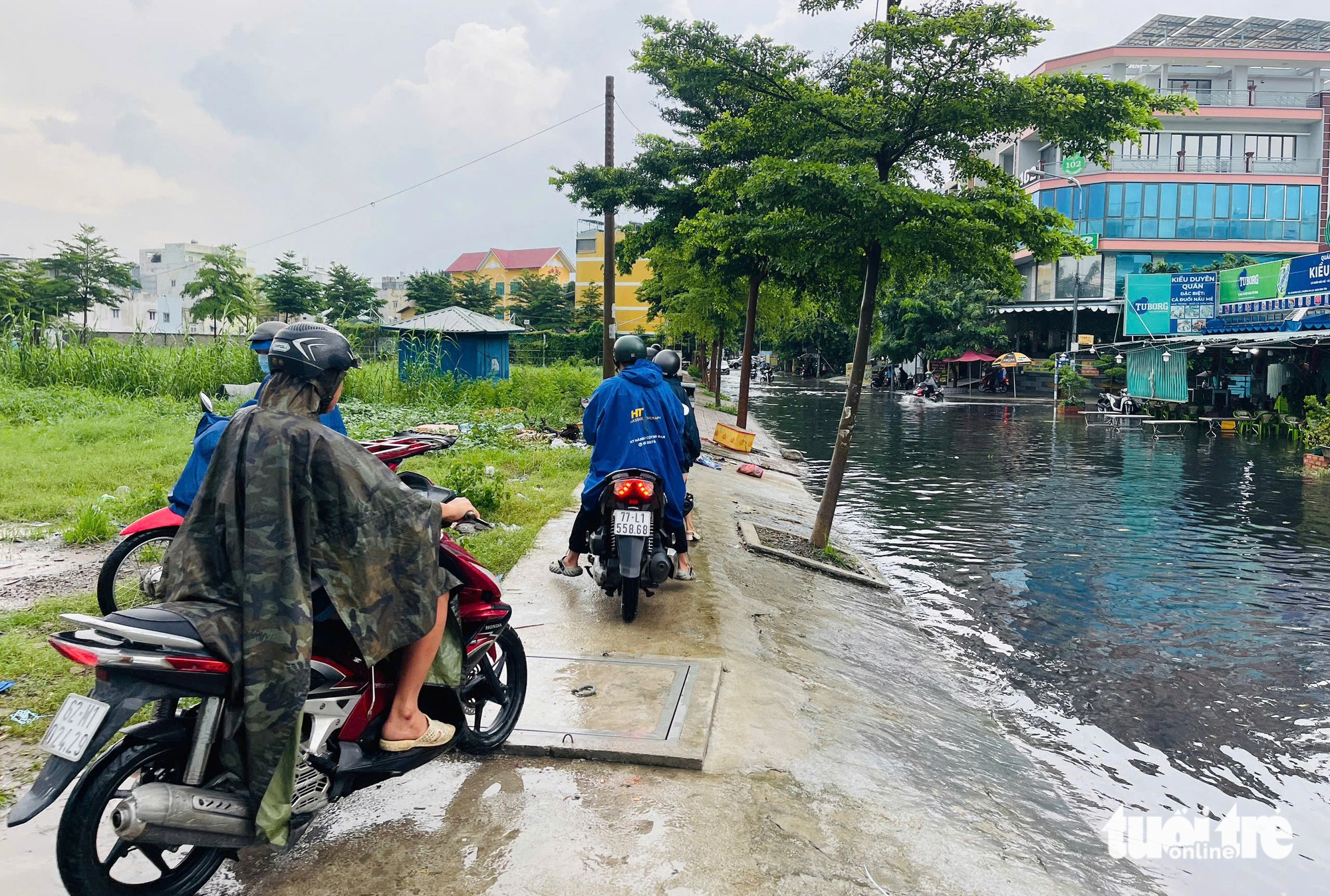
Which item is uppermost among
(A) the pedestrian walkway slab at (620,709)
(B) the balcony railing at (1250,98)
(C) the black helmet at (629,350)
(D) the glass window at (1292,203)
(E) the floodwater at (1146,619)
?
(B) the balcony railing at (1250,98)

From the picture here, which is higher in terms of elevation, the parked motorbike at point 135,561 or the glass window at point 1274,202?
the glass window at point 1274,202

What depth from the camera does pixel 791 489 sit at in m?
15.9

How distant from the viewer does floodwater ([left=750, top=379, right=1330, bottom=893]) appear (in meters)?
5.21

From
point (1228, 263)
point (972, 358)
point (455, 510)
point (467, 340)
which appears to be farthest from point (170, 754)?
point (1228, 263)

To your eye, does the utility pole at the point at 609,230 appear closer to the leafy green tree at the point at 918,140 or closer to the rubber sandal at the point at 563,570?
the leafy green tree at the point at 918,140

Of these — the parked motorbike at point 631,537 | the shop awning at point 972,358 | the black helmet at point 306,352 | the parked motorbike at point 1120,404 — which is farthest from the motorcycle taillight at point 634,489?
the shop awning at point 972,358

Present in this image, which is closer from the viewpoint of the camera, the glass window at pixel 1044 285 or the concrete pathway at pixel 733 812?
the concrete pathway at pixel 733 812

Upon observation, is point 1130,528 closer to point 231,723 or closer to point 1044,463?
point 1044,463

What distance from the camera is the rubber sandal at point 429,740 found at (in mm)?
3203

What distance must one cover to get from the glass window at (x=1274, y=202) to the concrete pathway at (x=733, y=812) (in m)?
52.7

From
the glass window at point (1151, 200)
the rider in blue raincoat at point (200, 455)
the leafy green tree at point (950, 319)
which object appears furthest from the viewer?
the leafy green tree at point (950, 319)

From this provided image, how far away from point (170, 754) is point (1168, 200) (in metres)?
55.1

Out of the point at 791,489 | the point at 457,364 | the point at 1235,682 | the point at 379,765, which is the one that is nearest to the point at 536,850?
the point at 379,765

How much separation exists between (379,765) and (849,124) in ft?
25.7
